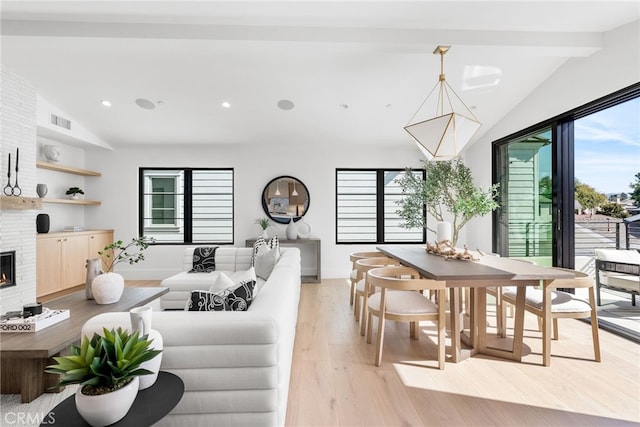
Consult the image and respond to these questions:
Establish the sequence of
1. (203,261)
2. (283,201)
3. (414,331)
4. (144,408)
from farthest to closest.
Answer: (283,201) < (203,261) < (414,331) < (144,408)

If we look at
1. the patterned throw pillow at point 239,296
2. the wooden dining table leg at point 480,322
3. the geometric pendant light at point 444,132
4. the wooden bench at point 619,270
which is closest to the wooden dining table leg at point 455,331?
the wooden dining table leg at point 480,322

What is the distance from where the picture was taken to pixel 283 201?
605 cm

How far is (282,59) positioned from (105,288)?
2910 millimetres

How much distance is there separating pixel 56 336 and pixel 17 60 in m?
3.55

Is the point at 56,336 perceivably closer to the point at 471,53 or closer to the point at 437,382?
the point at 437,382

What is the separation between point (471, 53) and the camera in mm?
3268

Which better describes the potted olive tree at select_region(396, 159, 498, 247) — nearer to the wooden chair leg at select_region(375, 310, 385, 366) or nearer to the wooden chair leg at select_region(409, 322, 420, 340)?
the wooden chair leg at select_region(409, 322, 420, 340)

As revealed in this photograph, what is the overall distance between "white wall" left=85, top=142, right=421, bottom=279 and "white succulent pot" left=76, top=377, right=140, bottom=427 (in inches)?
193

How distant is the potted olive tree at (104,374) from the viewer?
111cm

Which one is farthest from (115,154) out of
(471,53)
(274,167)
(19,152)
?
(471,53)

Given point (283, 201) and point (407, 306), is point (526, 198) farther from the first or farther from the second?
point (283, 201)

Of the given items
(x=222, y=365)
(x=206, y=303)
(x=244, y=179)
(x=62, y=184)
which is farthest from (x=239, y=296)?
(x=62, y=184)

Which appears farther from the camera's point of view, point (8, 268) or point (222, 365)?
point (8, 268)

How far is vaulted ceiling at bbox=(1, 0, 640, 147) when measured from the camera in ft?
9.25
